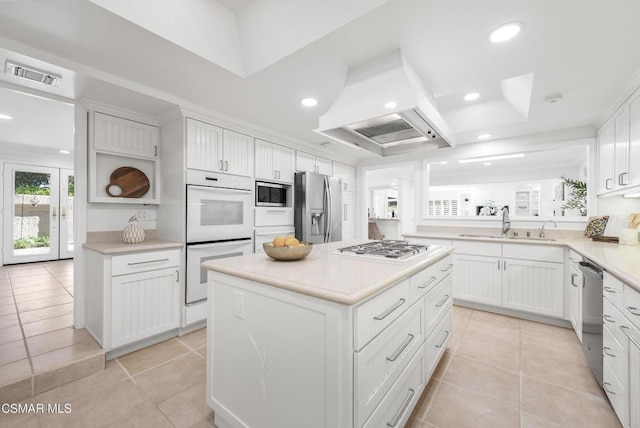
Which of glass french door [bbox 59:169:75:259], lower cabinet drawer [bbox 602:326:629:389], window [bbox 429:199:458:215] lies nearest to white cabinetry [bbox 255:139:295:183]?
lower cabinet drawer [bbox 602:326:629:389]

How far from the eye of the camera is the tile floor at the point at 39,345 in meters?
1.73

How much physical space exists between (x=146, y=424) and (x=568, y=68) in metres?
3.53

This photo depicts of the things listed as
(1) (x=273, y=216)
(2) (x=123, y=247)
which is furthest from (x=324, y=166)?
(2) (x=123, y=247)

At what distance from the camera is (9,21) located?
4.99 feet

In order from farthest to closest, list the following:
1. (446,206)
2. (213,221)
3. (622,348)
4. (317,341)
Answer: (446,206) → (213,221) → (622,348) → (317,341)

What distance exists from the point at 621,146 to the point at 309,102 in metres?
2.75

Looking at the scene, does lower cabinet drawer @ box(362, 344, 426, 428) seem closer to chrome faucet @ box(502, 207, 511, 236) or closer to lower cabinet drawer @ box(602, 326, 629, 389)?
lower cabinet drawer @ box(602, 326, 629, 389)

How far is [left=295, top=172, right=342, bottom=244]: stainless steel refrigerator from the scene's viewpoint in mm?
3732

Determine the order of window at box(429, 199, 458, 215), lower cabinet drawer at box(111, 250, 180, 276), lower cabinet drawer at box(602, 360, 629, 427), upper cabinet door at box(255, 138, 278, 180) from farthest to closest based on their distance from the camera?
window at box(429, 199, 458, 215)
upper cabinet door at box(255, 138, 278, 180)
lower cabinet drawer at box(111, 250, 180, 276)
lower cabinet drawer at box(602, 360, 629, 427)

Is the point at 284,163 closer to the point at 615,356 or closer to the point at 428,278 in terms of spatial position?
the point at 428,278

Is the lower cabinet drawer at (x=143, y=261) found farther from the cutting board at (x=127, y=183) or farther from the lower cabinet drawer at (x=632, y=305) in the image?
the lower cabinet drawer at (x=632, y=305)

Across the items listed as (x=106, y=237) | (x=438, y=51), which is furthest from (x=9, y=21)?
(x=438, y=51)

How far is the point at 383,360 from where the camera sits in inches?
45.6

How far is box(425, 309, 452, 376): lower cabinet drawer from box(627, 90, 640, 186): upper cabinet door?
1746mm
